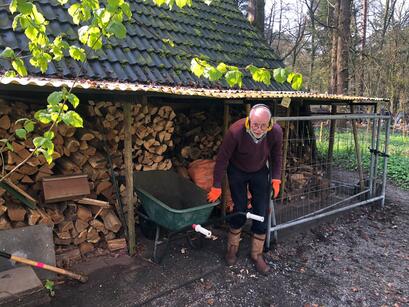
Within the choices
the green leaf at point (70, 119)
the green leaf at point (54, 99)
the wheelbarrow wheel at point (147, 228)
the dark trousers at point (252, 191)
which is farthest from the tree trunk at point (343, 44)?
the green leaf at point (54, 99)

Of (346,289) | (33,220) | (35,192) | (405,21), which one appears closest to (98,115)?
(35,192)

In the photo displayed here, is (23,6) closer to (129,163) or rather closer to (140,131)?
(129,163)

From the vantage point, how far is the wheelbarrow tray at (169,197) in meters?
3.60

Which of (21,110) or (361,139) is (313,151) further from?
(21,110)

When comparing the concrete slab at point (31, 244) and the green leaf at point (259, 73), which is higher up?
the green leaf at point (259, 73)

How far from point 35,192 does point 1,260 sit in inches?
32.7

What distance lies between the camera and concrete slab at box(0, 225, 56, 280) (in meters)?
3.24

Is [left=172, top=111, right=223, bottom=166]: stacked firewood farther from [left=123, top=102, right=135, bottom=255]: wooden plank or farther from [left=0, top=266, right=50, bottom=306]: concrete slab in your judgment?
[left=0, top=266, right=50, bottom=306]: concrete slab

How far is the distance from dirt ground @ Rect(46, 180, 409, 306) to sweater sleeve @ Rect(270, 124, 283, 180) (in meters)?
1.11

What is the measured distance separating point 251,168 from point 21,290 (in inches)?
98.1

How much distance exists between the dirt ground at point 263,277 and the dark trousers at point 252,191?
0.49 meters

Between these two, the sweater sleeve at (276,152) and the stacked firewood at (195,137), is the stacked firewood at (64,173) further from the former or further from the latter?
the sweater sleeve at (276,152)

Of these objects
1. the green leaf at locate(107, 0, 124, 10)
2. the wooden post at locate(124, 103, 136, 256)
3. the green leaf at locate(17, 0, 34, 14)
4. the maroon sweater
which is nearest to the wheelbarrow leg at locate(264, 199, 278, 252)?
the maroon sweater

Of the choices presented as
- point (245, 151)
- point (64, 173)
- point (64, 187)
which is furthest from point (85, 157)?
point (245, 151)
